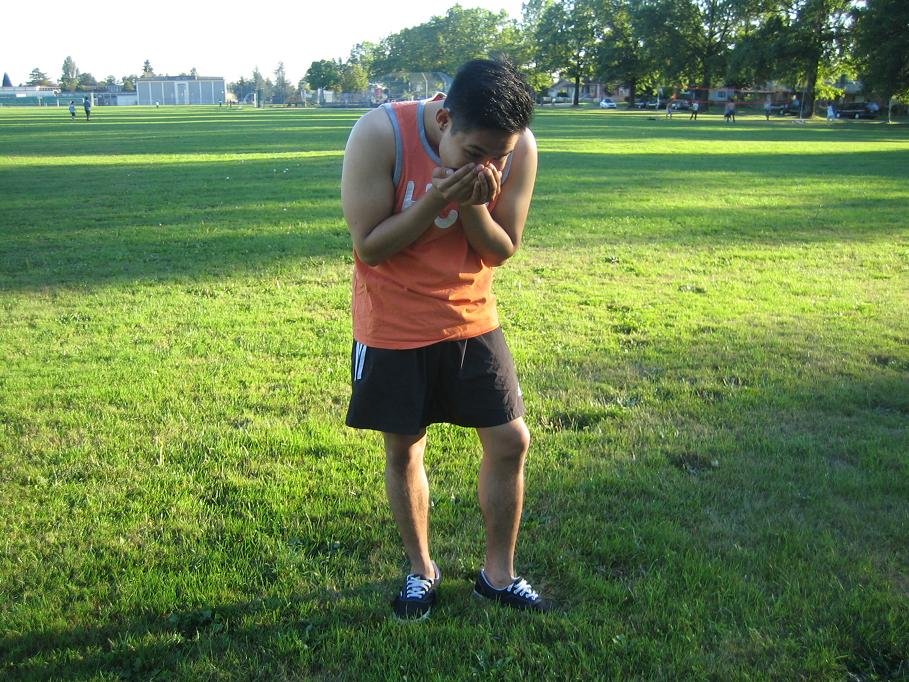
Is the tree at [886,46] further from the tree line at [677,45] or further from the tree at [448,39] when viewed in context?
the tree at [448,39]

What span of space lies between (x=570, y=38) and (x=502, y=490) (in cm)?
9883

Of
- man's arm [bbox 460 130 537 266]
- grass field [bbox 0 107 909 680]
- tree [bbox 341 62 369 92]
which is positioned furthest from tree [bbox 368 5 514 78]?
man's arm [bbox 460 130 537 266]

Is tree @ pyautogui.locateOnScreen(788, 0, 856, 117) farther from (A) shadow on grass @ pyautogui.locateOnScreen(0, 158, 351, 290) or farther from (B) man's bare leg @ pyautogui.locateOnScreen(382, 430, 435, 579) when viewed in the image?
(B) man's bare leg @ pyautogui.locateOnScreen(382, 430, 435, 579)

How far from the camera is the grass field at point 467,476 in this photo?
108 inches

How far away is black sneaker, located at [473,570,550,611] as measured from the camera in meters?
2.90

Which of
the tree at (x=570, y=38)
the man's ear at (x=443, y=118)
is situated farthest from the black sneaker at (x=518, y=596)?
the tree at (x=570, y=38)

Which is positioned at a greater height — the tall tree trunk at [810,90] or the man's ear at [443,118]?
the tall tree trunk at [810,90]

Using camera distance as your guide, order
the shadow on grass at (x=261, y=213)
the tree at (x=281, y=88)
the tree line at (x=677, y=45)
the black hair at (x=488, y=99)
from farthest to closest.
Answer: the tree at (x=281, y=88) → the tree line at (x=677, y=45) → the shadow on grass at (x=261, y=213) → the black hair at (x=488, y=99)

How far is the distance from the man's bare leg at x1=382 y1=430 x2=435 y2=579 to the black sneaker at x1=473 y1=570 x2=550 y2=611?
24 centimetres

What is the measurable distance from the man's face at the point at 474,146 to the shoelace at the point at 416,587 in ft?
4.99

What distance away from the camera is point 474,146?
2.32 metres

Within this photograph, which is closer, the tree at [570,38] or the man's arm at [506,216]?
the man's arm at [506,216]

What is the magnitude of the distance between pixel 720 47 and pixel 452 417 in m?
80.1

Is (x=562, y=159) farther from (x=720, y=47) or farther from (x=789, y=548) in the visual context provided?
(x=720, y=47)
